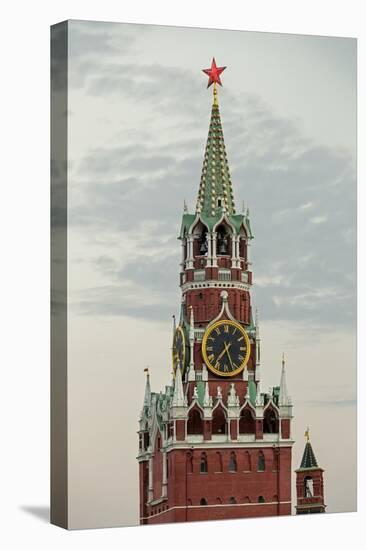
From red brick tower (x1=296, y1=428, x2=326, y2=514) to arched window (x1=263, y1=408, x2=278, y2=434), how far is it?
1.69 feet

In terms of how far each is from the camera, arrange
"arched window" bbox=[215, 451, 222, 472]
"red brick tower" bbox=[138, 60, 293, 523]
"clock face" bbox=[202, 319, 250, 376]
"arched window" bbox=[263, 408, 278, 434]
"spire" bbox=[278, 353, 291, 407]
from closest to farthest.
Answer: "red brick tower" bbox=[138, 60, 293, 523] → "arched window" bbox=[215, 451, 222, 472] → "clock face" bbox=[202, 319, 250, 376] → "spire" bbox=[278, 353, 291, 407] → "arched window" bbox=[263, 408, 278, 434]

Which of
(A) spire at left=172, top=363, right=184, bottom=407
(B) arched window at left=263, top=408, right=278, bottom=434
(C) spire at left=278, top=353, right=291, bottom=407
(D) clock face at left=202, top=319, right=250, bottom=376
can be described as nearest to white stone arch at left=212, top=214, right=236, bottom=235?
(D) clock face at left=202, top=319, right=250, bottom=376

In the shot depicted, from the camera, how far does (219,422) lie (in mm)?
29688

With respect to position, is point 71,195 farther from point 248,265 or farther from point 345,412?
point 345,412

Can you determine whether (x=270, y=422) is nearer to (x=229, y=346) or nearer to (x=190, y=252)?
(x=229, y=346)

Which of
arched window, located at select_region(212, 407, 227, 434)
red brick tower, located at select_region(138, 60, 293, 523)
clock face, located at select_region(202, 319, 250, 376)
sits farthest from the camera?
clock face, located at select_region(202, 319, 250, 376)

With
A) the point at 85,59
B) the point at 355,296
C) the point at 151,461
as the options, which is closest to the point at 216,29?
the point at 85,59

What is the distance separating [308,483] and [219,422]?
1723 mm

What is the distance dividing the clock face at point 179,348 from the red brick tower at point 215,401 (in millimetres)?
15

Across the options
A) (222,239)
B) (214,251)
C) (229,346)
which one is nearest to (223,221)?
(222,239)

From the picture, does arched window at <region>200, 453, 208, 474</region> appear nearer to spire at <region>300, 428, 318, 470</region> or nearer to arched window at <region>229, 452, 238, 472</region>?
arched window at <region>229, 452, 238, 472</region>

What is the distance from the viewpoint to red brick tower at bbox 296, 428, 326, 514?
2988 centimetres

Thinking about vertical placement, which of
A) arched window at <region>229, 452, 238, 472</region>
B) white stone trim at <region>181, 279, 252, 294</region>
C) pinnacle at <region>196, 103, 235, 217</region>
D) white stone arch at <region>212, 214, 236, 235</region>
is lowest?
Result: arched window at <region>229, 452, 238, 472</region>

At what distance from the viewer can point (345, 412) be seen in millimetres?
30312
